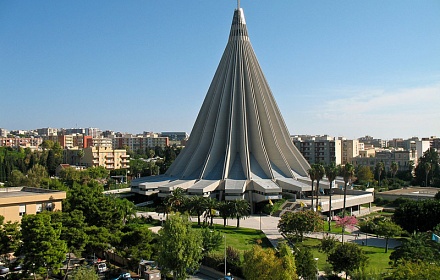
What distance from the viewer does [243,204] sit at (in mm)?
38281

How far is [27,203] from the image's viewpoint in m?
26.2

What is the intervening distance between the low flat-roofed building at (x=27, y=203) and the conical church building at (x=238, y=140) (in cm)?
2073

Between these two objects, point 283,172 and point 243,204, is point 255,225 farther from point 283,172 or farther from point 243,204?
point 283,172

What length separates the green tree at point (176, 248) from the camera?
74.0 feet

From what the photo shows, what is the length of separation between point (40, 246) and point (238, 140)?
115 ft

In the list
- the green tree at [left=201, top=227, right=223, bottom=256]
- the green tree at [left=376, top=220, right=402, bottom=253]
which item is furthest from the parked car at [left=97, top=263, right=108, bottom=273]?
the green tree at [left=376, top=220, right=402, bottom=253]

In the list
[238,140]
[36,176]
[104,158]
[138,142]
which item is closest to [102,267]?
[238,140]

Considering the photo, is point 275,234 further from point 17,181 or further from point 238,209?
point 17,181

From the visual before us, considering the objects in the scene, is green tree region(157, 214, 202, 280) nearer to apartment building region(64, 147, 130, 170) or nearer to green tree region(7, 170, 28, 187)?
green tree region(7, 170, 28, 187)

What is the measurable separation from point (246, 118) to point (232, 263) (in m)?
31.1

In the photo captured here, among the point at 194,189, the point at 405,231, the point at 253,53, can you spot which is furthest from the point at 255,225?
the point at 253,53

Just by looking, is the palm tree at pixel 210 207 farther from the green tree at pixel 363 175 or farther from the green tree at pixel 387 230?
the green tree at pixel 363 175

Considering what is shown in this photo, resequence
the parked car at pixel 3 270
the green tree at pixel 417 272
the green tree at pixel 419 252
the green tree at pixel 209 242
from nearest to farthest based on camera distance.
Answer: the green tree at pixel 417 272, the green tree at pixel 419 252, the parked car at pixel 3 270, the green tree at pixel 209 242

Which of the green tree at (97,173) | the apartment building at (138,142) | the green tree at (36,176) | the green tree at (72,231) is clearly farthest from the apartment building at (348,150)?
the green tree at (72,231)
